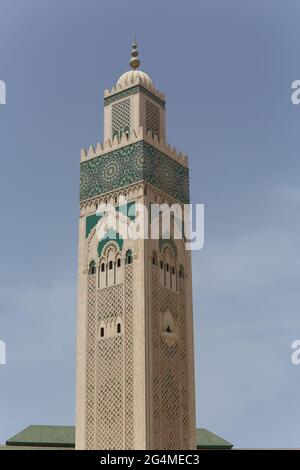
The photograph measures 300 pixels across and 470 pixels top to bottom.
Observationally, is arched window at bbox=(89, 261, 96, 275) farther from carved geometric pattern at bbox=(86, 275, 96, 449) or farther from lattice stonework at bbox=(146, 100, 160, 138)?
lattice stonework at bbox=(146, 100, 160, 138)

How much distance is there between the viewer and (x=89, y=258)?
20234 mm

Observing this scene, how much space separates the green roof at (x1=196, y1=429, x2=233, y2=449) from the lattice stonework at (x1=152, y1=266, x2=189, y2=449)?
301 inches

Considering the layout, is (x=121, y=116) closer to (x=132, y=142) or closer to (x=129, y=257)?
(x=132, y=142)

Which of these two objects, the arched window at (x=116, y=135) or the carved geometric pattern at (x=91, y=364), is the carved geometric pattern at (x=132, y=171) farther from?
the carved geometric pattern at (x=91, y=364)

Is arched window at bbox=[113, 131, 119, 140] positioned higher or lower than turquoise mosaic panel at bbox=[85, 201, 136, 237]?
higher

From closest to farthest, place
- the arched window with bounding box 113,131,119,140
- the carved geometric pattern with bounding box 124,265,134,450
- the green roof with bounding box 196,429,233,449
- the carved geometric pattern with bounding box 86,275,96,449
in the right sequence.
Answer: the carved geometric pattern with bounding box 124,265,134,450
the carved geometric pattern with bounding box 86,275,96,449
the arched window with bounding box 113,131,119,140
the green roof with bounding box 196,429,233,449

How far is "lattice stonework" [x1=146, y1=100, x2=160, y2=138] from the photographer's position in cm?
2098

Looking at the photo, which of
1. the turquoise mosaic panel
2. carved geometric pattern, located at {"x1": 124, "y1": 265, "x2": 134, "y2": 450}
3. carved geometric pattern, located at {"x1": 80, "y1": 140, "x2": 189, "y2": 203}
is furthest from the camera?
carved geometric pattern, located at {"x1": 80, "y1": 140, "x2": 189, "y2": 203}

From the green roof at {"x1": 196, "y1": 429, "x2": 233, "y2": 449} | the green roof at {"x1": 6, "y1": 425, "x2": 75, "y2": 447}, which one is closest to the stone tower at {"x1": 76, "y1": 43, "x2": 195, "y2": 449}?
the green roof at {"x1": 6, "y1": 425, "x2": 75, "y2": 447}

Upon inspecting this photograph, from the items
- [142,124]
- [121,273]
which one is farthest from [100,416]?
[142,124]

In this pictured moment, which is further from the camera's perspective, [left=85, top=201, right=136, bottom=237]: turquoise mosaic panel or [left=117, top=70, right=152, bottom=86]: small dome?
[left=117, top=70, right=152, bottom=86]: small dome

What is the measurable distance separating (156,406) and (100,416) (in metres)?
1.42
